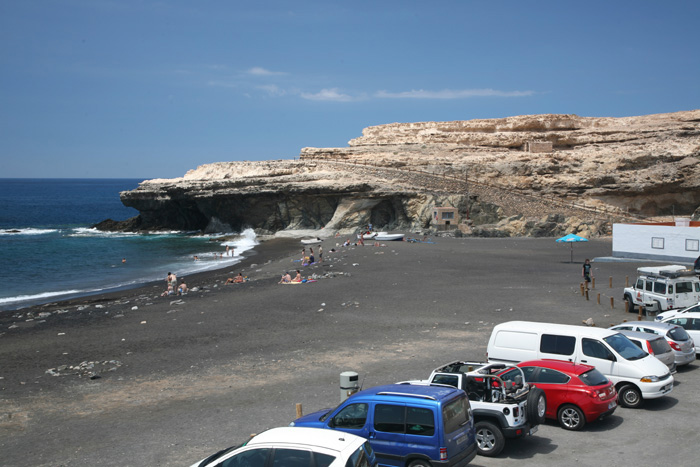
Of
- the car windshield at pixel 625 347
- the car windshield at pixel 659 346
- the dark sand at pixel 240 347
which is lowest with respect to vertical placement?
the dark sand at pixel 240 347

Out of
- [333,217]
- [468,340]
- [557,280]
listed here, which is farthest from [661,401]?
[333,217]

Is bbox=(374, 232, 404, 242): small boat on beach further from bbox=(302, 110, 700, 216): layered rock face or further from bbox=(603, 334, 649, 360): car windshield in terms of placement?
bbox=(603, 334, 649, 360): car windshield

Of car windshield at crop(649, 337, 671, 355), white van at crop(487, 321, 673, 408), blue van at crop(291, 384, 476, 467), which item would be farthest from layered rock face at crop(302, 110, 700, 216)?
blue van at crop(291, 384, 476, 467)

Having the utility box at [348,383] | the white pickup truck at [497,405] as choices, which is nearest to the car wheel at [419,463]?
the white pickup truck at [497,405]

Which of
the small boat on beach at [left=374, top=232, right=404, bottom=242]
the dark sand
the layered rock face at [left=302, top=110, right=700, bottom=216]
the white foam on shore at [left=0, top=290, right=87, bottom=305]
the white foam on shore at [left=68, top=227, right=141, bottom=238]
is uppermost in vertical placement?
the layered rock face at [left=302, top=110, right=700, bottom=216]

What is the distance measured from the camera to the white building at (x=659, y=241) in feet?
100

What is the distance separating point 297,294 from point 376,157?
44.7 m

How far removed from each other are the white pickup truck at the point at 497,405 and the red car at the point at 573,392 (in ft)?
1.13

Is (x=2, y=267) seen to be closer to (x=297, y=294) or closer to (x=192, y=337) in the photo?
(x=297, y=294)

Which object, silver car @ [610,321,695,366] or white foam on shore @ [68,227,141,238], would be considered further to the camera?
white foam on shore @ [68,227,141,238]

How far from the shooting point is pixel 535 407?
9164mm

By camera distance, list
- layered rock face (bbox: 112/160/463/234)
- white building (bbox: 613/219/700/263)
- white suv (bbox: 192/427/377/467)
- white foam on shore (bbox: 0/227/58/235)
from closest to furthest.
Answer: white suv (bbox: 192/427/377/467) < white building (bbox: 613/219/700/263) < layered rock face (bbox: 112/160/463/234) < white foam on shore (bbox: 0/227/58/235)

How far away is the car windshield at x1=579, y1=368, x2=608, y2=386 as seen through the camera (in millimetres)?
10076

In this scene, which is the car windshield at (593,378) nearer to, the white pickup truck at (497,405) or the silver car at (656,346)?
the white pickup truck at (497,405)
